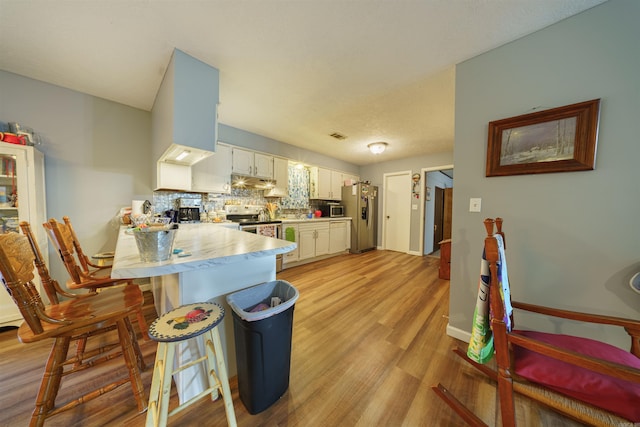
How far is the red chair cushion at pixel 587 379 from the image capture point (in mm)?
704

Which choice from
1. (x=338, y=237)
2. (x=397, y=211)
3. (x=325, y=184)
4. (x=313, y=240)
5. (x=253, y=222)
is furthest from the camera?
(x=397, y=211)

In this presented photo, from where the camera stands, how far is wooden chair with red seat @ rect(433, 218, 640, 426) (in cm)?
69

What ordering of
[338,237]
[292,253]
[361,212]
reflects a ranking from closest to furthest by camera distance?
[292,253], [338,237], [361,212]

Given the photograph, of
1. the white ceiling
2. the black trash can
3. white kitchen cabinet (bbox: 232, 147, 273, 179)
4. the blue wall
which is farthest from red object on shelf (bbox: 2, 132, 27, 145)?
the blue wall

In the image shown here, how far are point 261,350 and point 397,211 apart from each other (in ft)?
15.7

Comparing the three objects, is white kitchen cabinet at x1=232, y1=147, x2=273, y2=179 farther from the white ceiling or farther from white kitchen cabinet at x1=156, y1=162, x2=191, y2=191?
the white ceiling

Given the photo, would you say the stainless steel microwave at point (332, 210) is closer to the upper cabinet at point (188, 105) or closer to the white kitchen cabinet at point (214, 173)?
the white kitchen cabinet at point (214, 173)

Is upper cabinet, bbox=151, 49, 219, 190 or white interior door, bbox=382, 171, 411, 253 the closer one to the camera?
upper cabinet, bbox=151, 49, 219, 190

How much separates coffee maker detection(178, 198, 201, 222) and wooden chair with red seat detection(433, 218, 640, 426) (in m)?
3.33

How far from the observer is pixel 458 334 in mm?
1720

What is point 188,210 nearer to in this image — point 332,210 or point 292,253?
point 292,253

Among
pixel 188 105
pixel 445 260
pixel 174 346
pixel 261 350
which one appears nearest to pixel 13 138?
pixel 188 105

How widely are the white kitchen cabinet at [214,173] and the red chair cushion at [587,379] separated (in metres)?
3.51

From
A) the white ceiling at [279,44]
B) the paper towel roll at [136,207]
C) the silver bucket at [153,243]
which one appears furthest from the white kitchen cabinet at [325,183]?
the silver bucket at [153,243]
